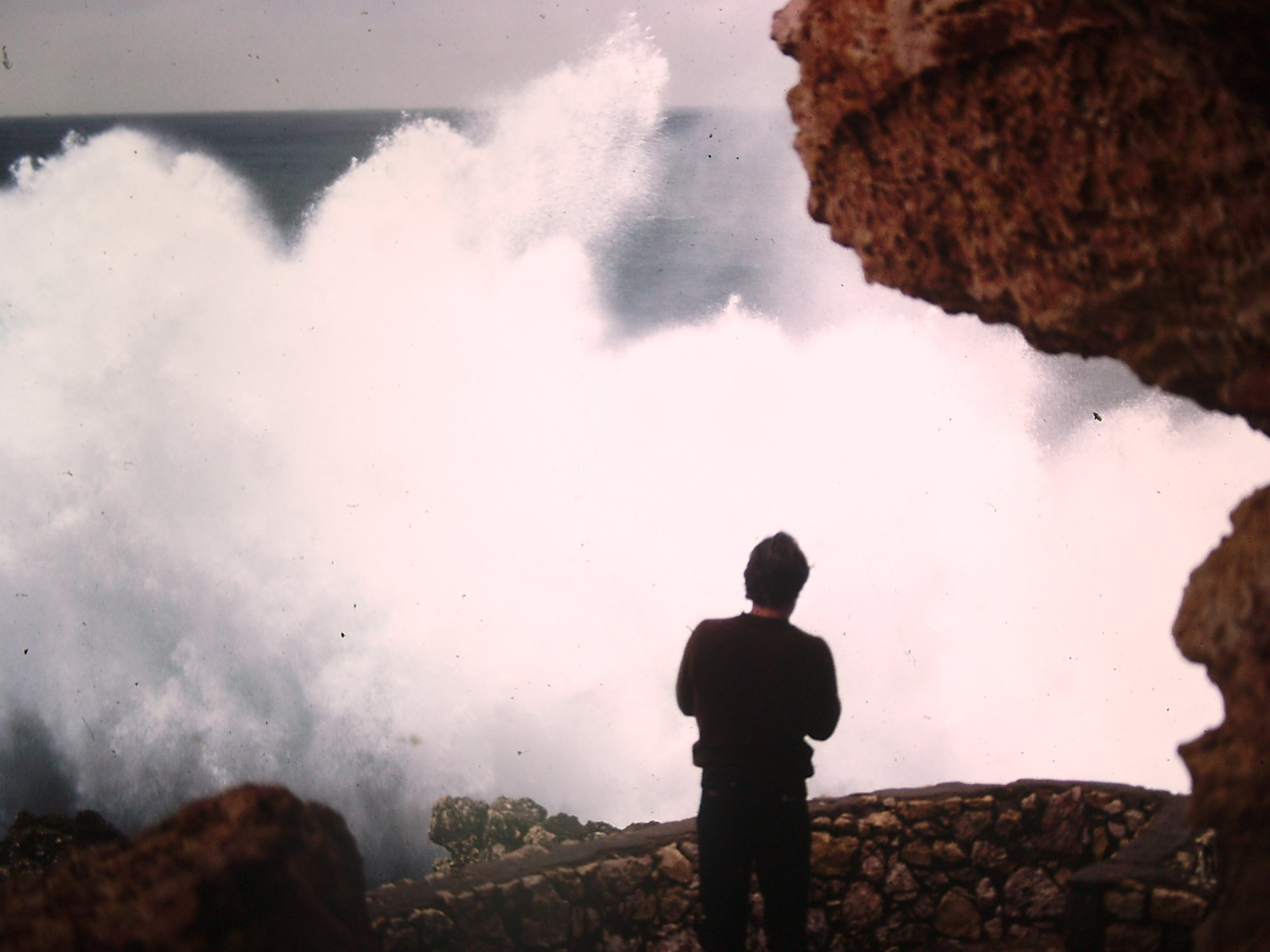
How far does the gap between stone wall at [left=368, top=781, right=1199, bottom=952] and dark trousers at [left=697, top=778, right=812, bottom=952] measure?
885 millimetres

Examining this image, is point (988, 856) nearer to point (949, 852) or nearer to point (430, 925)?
point (949, 852)

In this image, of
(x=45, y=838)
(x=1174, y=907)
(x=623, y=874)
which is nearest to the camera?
(x=1174, y=907)

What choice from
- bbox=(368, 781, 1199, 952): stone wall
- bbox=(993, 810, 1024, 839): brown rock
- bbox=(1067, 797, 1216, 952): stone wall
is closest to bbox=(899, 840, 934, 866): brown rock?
bbox=(368, 781, 1199, 952): stone wall

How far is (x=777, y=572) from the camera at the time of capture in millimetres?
1849

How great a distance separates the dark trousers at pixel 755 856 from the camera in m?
1.81

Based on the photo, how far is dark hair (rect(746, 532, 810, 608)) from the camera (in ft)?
6.07

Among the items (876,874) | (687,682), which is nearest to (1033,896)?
(876,874)

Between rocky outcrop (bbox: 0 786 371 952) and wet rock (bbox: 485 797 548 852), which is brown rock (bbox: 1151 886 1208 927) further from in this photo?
wet rock (bbox: 485 797 548 852)

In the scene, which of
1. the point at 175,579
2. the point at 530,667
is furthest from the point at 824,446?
the point at 175,579

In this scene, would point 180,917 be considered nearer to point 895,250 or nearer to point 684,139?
point 895,250

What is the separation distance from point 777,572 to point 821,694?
0.25 m

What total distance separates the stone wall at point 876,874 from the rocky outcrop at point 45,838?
93.4 inches

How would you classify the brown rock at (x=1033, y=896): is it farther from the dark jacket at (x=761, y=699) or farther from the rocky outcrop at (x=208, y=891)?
the rocky outcrop at (x=208, y=891)

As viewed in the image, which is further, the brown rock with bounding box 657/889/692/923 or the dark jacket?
the brown rock with bounding box 657/889/692/923
